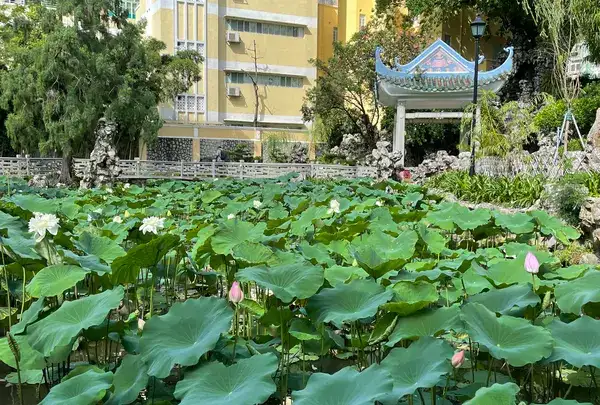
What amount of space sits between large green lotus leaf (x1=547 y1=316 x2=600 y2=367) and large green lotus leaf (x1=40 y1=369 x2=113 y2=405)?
1.14m

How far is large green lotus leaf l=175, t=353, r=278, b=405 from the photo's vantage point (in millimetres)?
1243

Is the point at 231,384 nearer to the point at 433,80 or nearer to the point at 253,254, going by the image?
the point at 253,254

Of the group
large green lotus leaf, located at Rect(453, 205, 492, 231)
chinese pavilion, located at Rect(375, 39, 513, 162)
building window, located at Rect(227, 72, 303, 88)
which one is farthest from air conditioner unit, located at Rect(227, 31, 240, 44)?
large green lotus leaf, located at Rect(453, 205, 492, 231)

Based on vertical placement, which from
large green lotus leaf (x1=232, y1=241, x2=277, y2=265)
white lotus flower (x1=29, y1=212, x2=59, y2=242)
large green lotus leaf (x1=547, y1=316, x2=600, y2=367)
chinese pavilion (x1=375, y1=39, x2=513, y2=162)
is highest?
chinese pavilion (x1=375, y1=39, x2=513, y2=162)

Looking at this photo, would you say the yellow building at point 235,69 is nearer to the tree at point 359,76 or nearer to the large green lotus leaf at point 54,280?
the tree at point 359,76

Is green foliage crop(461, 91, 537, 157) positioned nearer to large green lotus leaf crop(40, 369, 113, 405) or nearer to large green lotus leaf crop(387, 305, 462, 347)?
large green lotus leaf crop(387, 305, 462, 347)

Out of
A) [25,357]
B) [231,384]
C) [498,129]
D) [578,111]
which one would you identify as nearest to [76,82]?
[498,129]

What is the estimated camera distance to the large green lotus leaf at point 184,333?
1412mm

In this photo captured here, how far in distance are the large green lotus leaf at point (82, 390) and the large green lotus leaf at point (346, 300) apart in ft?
2.08

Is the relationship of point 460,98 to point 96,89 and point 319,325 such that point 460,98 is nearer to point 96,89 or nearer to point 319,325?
point 96,89

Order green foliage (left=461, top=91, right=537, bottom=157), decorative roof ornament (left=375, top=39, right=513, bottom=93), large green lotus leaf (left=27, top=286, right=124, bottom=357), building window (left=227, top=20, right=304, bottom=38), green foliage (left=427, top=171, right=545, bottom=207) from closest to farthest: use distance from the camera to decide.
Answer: large green lotus leaf (left=27, top=286, right=124, bottom=357)
green foliage (left=427, top=171, right=545, bottom=207)
green foliage (left=461, top=91, right=537, bottom=157)
decorative roof ornament (left=375, top=39, right=513, bottom=93)
building window (left=227, top=20, right=304, bottom=38)

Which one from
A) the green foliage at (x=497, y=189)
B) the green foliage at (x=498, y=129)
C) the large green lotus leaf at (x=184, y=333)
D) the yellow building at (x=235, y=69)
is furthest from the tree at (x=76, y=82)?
the large green lotus leaf at (x=184, y=333)

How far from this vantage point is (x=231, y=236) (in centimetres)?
257

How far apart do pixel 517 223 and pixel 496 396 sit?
2.73 meters
